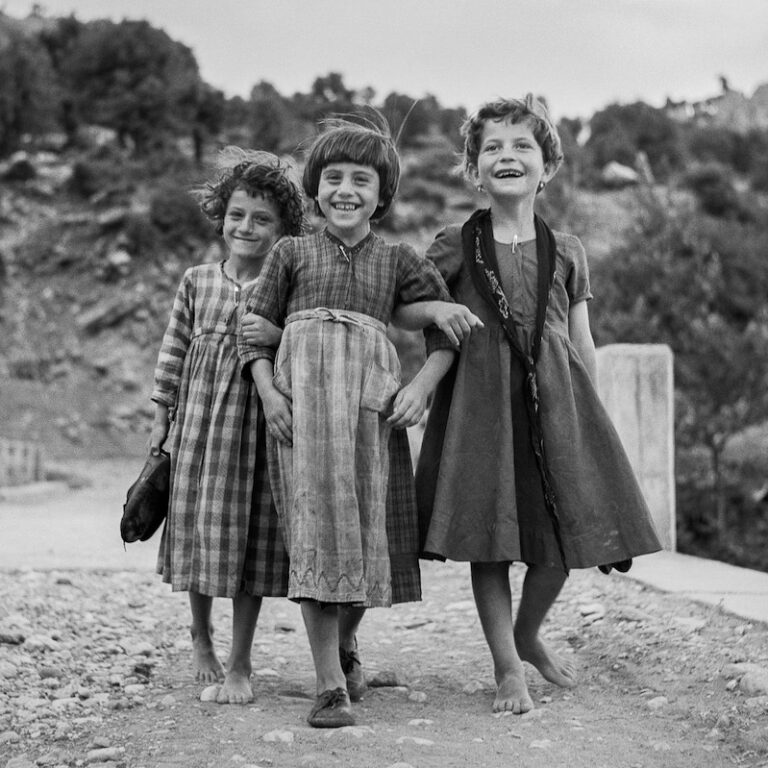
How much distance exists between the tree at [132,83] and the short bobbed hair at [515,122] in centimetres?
2800

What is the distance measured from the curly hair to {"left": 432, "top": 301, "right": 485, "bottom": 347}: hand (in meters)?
0.79

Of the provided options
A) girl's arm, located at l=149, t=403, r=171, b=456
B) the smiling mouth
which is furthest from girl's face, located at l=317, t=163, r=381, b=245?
girl's arm, located at l=149, t=403, r=171, b=456

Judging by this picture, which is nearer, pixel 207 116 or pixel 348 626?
pixel 348 626

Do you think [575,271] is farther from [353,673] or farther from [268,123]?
[268,123]

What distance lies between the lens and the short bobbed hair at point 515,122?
3.41m

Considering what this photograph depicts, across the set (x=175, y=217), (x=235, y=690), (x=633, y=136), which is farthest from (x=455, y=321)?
(x=633, y=136)

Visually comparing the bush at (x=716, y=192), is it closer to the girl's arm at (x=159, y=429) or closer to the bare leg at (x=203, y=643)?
the girl's arm at (x=159, y=429)

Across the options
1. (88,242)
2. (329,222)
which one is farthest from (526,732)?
(88,242)

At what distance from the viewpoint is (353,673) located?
332 centimetres

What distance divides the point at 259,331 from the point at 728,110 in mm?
55814

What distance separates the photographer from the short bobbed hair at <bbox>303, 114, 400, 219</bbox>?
10.2 ft

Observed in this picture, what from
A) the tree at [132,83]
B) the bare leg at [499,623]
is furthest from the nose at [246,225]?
the tree at [132,83]

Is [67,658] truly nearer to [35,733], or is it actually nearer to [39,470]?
[35,733]

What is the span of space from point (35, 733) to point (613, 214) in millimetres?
31181
